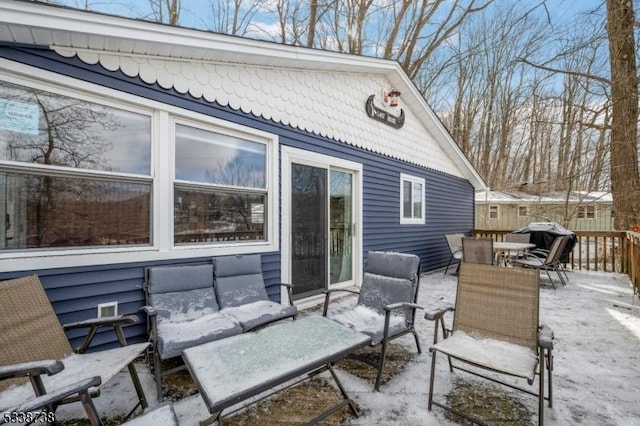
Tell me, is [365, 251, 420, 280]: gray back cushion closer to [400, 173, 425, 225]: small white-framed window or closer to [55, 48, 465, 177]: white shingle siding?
[55, 48, 465, 177]: white shingle siding

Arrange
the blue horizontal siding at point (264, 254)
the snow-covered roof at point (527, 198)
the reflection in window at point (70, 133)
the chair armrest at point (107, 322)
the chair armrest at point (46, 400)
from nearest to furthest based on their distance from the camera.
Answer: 1. the chair armrest at point (46, 400)
2. the chair armrest at point (107, 322)
3. the reflection in window at point (70, 133)
4. the blue horizontal siding at point (264, 254)
5. the snow-covered roof at point (527, 198)

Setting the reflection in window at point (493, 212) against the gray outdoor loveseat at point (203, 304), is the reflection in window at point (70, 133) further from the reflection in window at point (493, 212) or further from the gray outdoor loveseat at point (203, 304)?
the reflection in window at point (493, 212)

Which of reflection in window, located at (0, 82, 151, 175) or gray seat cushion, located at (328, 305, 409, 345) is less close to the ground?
reflection in window, located at (0, 82, 151, 175)

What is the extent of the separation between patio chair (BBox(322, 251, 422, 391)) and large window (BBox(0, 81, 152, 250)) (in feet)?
7.17

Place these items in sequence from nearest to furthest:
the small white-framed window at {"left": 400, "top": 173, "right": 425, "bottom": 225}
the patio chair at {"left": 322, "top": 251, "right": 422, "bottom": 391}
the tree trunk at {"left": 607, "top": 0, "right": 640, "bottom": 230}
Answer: the patio chair at {"left": 322, "top": 251, "right": 422, "bottom": 391}, the tree trunk at {"left": 607, "top": 0, "right": 640, "bottom": 230}, the small white-framed window at {"left": 400, "top": 173, "right": 425, "bottom": 225}

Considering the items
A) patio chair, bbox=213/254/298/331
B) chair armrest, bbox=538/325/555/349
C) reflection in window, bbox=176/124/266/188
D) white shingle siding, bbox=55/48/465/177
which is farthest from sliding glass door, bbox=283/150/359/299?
chair armrest, bbox=538/325/555/349

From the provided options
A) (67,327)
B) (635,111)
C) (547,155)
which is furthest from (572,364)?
(547,155)

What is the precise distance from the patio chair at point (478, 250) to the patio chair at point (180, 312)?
15.5 ft

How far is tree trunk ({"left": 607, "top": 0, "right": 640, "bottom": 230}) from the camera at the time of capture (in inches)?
239

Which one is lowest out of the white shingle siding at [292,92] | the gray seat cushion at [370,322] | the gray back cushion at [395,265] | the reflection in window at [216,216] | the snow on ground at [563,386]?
the snow on ground at [563,386]

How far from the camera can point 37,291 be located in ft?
7.32

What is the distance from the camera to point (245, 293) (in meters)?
3.45

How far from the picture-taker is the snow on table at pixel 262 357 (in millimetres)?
1580

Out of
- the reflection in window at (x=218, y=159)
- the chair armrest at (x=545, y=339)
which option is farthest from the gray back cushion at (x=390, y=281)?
the reflection in window at (x=218, y=159)
